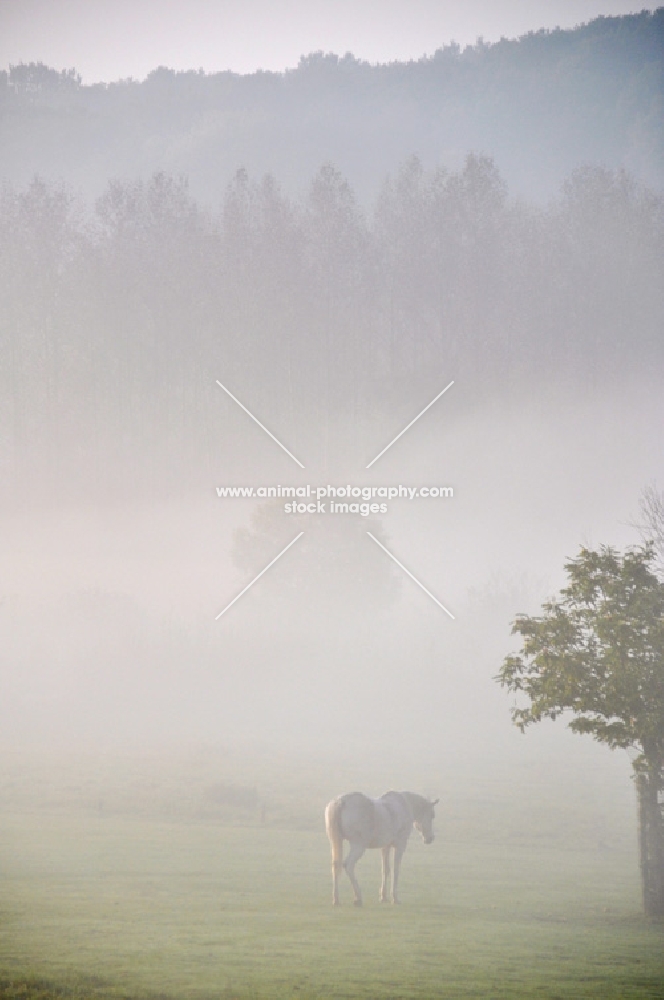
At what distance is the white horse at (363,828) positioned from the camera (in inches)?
963

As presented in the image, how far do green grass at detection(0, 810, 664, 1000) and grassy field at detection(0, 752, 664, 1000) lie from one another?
1.9 inches

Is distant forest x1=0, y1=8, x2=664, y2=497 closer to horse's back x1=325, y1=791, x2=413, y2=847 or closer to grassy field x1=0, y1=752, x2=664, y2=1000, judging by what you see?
grassy field x1=0, y1=752, x2=664, y2=1000

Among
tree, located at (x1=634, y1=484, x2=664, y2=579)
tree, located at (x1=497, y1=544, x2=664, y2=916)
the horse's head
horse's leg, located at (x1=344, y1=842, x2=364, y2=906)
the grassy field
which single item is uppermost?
tree, located at (x1=634, y1=484, x2=664, y2=579)

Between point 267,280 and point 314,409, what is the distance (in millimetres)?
12931

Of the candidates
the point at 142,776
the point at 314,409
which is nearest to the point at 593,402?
the point at 314,409

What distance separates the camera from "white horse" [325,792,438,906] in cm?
2447

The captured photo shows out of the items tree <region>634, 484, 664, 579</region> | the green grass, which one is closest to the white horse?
the green grass

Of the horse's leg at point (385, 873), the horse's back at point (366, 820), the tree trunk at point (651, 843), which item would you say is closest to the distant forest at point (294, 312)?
the tree trunk at point (651, 843)

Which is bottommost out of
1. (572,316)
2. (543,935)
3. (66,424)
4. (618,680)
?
(543,935)

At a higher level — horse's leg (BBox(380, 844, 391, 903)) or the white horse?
the white horse

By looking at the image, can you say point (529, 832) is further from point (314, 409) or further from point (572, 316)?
point (572, 316)

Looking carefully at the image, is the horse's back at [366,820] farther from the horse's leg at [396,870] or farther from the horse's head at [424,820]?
the horse's head at [424,820]

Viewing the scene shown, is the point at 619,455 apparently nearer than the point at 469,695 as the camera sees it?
No

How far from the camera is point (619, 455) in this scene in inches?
4363
